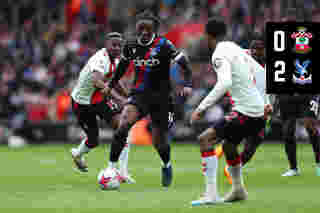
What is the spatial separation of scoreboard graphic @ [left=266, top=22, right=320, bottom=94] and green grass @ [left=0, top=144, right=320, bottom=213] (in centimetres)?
217

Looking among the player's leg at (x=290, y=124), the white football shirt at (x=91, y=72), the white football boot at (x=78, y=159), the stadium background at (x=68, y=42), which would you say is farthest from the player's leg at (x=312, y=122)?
the stadium background at (x=68, y=42)

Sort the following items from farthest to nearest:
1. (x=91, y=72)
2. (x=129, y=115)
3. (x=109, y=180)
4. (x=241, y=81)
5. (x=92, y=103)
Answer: (x=92, y=103) < (x=91, y=72) < (x=129, y=115) < (x=109, y=180) < (x=241, y=81)

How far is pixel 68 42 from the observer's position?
1170 inches

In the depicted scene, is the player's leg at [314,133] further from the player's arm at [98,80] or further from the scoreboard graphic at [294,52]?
the player's arm at [98,80]

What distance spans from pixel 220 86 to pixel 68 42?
67.7ft

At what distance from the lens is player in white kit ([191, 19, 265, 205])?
10.0 meters

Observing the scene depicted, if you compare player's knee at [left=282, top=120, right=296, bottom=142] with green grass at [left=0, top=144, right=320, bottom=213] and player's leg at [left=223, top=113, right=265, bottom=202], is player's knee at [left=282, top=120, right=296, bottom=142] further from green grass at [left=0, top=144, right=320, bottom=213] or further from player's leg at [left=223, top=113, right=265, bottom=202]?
player's leg at [left=223, top=113, right=265, bottom=202]

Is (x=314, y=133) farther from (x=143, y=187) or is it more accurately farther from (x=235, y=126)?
(x=235, y=126)

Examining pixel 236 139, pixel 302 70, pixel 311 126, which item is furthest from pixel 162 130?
pixel 302 70

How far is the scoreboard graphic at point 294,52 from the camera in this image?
1931cm

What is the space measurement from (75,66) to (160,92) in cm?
1590

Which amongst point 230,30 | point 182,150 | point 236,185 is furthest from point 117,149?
point 230,30

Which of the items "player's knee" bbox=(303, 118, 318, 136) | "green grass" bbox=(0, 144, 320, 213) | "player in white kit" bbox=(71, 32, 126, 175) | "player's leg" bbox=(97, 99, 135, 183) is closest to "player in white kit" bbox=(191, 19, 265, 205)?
"green grass" bbox=(0, 144, 320, 213)

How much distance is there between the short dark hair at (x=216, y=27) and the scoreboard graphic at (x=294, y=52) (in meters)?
8.19
